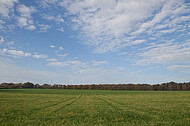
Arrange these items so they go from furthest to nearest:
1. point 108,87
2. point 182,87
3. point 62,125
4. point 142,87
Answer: point 108,87, point 142,87, point 182,87, point 62,125

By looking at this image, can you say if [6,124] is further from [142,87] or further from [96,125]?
[142,87]

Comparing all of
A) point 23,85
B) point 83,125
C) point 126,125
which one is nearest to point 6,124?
point 83,125

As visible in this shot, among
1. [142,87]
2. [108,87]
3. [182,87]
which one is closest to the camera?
[182,87]

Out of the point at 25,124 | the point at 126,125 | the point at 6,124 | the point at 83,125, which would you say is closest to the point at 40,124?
the point at 25,124

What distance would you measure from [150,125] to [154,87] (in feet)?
535

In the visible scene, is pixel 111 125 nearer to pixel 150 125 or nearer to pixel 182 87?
pixel 150 125

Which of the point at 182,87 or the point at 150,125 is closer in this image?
the point at 150,125

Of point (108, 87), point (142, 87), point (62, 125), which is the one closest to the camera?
point (62, 125)

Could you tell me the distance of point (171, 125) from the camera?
12141mm

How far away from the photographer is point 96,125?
39.8ft

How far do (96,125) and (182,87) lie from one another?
6676 inches

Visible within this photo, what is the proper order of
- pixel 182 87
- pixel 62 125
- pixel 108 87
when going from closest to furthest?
pixel 62 125 < pixel 182 87 < pixel 108 87

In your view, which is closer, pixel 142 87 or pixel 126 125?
pixel 126 125

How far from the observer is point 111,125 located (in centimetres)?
1224
